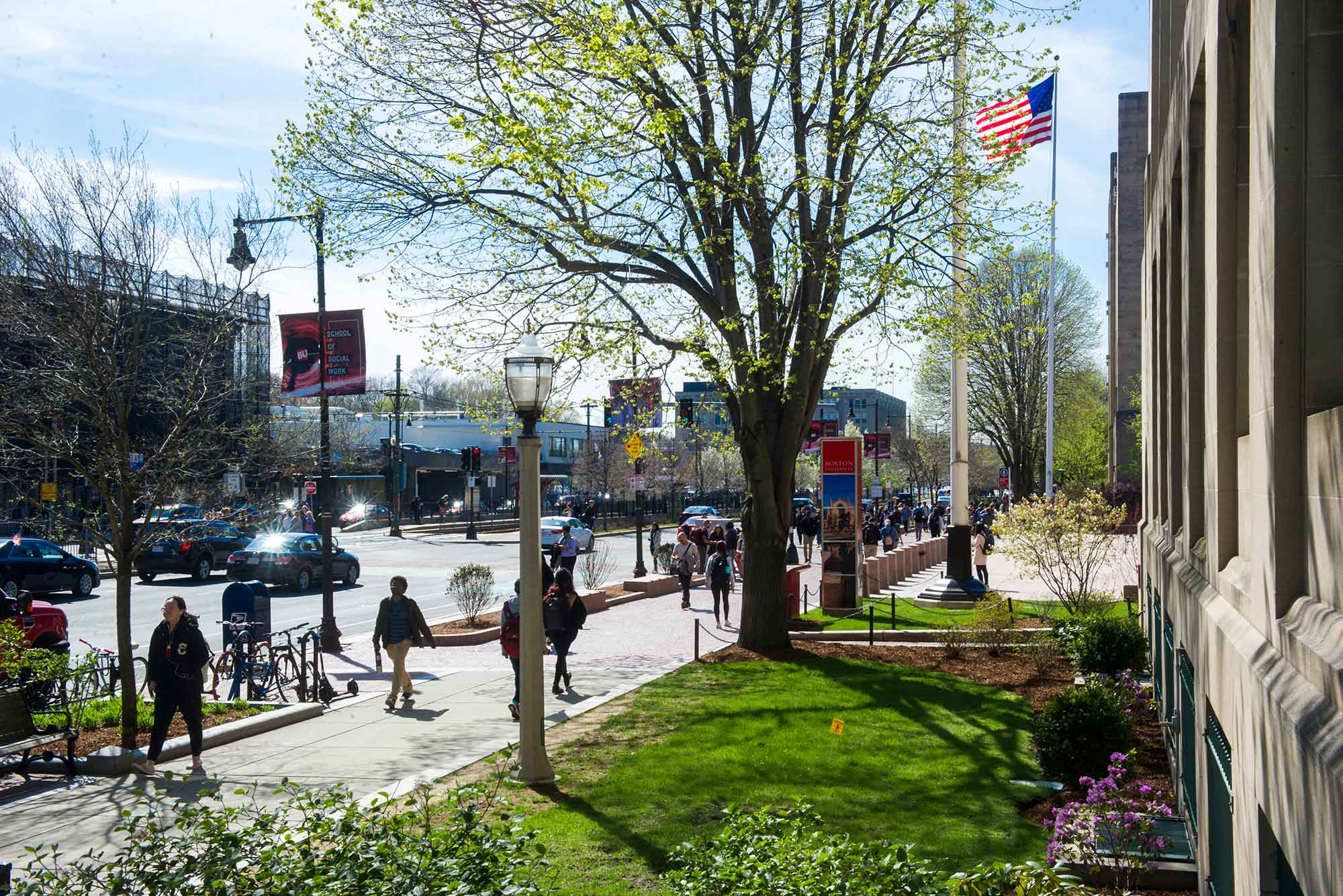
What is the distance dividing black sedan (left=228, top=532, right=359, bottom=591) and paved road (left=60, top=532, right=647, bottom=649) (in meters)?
0.49

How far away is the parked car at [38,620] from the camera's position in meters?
17.2

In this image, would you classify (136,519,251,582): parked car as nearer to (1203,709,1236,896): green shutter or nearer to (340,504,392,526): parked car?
(340,504,392,526): parked car

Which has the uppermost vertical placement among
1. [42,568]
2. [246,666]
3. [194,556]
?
[42,568]

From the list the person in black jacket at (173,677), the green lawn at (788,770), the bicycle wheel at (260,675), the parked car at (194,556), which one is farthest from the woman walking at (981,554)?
the person in black jacket at (173,677)

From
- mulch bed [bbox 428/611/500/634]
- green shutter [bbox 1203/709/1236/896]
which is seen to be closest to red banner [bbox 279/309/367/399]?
mulch bed [bbox 428/611/500/634]

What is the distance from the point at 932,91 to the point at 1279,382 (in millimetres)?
15650

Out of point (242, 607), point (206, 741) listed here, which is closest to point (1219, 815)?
point (206, 741)

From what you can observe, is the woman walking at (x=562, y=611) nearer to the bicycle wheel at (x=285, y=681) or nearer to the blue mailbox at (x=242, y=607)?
the bicycle wheel at (x=285, y=681)

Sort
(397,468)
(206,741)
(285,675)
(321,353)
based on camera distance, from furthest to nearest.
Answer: (397,468), (321,353), (285,675), (206,741)

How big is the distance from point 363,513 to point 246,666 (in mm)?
54458

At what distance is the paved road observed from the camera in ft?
80.8

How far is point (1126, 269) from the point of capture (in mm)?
65438

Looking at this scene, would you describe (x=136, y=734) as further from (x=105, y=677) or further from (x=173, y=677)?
(x=105, y=677)

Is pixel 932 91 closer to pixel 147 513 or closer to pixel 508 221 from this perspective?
pixel 508 221
